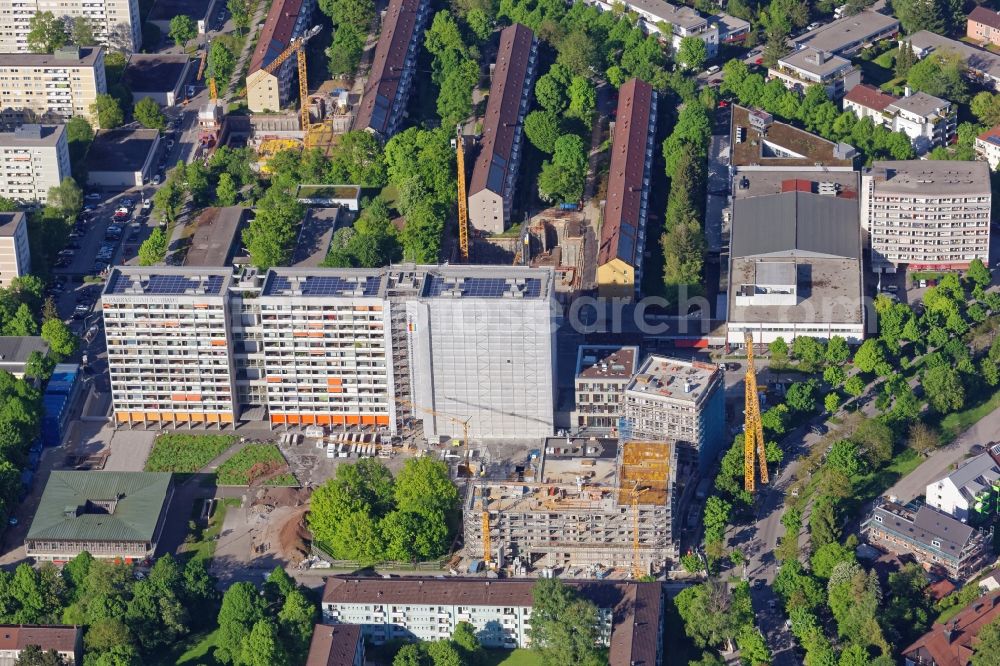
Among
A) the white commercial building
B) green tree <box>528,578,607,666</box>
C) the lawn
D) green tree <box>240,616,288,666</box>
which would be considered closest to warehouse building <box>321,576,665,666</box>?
green tree <box>528,578,607,666</box>

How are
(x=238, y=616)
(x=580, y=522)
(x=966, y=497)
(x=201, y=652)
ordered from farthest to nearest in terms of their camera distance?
(x=966, y=497)
(x=580, y=522)
(x=201, y=652)
(x=238, y=616)

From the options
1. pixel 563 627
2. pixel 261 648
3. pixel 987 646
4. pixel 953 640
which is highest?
pixel 563 627

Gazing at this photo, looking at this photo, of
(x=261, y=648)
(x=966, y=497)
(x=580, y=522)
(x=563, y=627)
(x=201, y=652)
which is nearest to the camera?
(x=563, y=627)

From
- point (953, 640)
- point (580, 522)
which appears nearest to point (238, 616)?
point (580, 522)

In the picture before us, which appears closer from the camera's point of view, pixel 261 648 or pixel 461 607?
pixel 261 648

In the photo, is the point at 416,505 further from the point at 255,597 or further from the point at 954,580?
the point at 954,580

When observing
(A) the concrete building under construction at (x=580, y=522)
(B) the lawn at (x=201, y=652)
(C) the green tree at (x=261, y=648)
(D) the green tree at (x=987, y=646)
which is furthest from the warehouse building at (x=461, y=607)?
(D) the green tree at (x=987, y=646)

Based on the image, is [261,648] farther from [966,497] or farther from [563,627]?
[966,497]

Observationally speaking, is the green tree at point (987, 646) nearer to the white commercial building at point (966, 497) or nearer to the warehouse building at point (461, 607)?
the white commercial building at point (966, 497)
